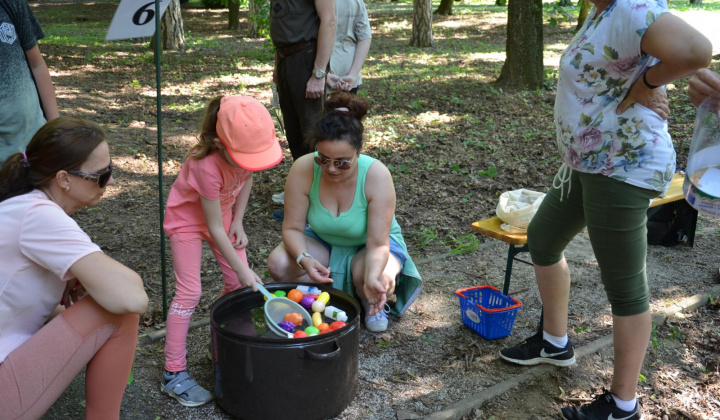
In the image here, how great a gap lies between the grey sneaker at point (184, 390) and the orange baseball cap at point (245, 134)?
915 millimetres

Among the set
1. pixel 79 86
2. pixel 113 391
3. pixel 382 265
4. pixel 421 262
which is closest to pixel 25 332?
pixel 113 391

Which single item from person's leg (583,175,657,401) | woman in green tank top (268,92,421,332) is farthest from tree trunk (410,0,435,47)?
person's leg (583,175,657,401)

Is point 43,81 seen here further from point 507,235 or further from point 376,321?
point 507,235

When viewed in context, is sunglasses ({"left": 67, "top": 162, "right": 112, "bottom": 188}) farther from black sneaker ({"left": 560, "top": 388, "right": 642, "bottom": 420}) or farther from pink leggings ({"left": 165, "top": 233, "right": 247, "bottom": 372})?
black sneaker ({"left": 560, "top": 388, "right": 642, "bottom": 420})

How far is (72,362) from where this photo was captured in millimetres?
2035

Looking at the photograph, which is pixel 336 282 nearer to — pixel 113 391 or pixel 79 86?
pixel 113 391

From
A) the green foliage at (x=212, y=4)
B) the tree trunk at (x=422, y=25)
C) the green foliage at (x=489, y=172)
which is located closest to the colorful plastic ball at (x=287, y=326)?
the green foliage at (x=489, y=172)

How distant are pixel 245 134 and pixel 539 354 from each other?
164 cm

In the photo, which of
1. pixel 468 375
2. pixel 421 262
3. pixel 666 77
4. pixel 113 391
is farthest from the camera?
pixel 421 262

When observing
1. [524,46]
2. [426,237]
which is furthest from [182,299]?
[524,46]

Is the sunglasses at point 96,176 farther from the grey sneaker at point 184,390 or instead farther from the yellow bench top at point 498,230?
the yellow bench top at point 498,230

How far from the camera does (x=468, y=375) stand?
2916 mm

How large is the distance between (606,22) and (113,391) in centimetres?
205

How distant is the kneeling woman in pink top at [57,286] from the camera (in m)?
1.95
